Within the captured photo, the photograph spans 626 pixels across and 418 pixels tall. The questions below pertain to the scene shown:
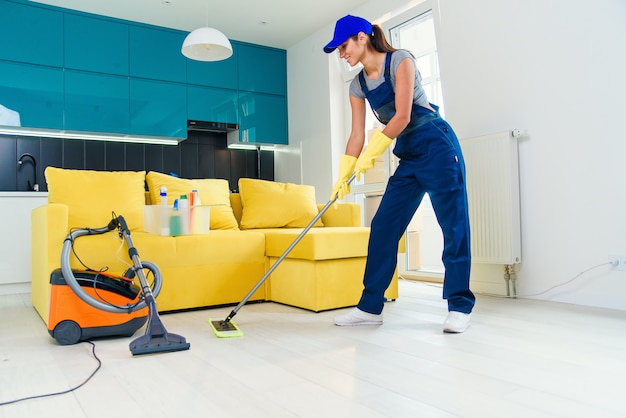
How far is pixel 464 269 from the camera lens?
2258 millimetres

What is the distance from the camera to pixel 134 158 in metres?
5.19

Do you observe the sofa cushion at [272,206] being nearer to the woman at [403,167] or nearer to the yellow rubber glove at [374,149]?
the woman at [403,167]

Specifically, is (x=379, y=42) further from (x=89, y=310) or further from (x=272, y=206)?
(x=89, y=310)

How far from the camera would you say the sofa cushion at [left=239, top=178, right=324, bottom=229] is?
3.52 meters

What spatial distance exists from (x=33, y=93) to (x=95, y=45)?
0.73m

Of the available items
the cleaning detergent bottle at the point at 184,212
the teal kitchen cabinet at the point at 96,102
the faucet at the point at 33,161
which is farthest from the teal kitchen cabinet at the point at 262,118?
the cleaning detergent bottle at the point at 184,212

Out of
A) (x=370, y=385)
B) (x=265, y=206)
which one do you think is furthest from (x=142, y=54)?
(x=370, y=385)

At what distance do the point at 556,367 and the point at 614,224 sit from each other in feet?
4.87

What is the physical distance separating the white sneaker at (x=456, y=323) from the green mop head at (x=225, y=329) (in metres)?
0.88

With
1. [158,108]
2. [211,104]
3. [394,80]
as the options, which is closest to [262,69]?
[211,104]

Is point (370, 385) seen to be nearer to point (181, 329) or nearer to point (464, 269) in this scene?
point (464, 269)

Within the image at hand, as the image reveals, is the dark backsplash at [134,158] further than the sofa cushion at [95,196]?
Yes

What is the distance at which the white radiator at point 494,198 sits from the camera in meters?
3.20

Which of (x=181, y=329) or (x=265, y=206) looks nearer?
(x=181, y=329)
